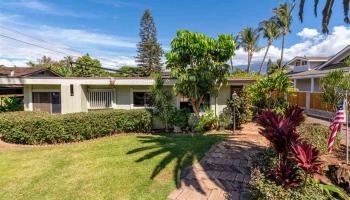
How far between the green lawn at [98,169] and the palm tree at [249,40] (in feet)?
100

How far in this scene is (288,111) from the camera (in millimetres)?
6008

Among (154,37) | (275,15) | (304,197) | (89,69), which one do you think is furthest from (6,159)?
(154,37)

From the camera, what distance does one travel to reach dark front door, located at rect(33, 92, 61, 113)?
13877 mm

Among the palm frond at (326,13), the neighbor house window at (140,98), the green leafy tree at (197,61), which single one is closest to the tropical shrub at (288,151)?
the green leafy tree at (197,61)

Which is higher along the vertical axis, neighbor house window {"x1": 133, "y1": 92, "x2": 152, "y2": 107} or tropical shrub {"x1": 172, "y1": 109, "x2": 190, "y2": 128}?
neighbor house window {"x1": 133, "y1": 92, "x2": 152, "y2": 107}

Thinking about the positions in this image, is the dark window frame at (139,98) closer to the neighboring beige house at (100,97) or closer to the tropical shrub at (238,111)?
the neighboring beige house at (100,97)

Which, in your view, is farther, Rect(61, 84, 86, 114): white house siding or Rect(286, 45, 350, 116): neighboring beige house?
Rect(286, 45, 350, 116): neighboring beige house

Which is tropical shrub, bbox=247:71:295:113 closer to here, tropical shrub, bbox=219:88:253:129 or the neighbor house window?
tropical shrub, bbox=219:88:253:129

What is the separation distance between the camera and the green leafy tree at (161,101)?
1202cm

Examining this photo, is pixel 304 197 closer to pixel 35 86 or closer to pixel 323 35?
pixel 323 35

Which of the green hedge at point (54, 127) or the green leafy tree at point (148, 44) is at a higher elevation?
the green leafy tree at point (148, 44)

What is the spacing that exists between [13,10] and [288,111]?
62.6ft

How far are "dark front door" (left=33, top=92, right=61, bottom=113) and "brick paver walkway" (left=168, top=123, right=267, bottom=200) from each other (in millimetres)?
11040

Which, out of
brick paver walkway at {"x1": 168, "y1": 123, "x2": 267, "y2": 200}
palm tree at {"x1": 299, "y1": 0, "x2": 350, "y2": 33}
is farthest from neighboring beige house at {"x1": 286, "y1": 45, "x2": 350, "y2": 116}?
brick paver walkway at {"x1": 168, "y1": 123, "x2": 267, "y2": 200}
